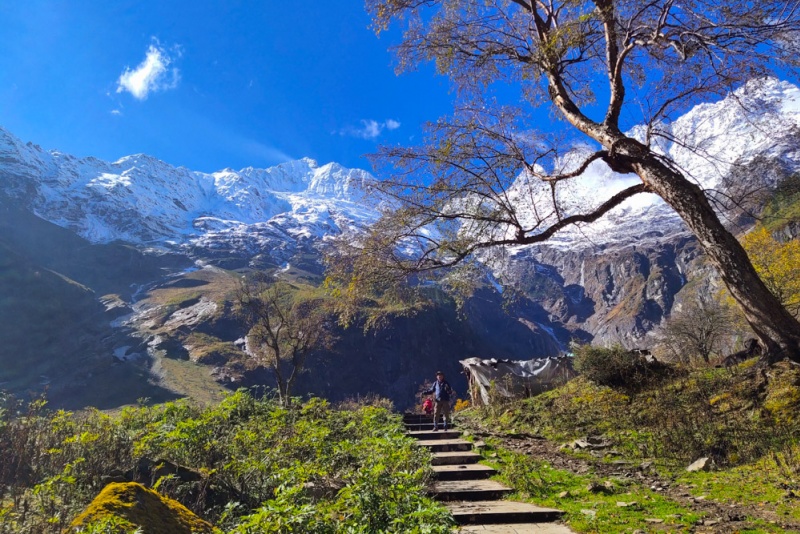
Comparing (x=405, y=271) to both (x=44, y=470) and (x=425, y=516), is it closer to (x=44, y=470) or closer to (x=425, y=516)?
(x=425, y=516)

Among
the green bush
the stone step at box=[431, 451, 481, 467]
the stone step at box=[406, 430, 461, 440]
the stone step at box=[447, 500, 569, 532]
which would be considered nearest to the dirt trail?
the stone step at box=[406, 430, 461, 440]

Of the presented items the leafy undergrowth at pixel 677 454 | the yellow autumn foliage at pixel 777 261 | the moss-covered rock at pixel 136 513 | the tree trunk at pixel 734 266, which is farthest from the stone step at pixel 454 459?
the yellow autumn foliage at pixel 777 261

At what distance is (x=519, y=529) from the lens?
5441mm

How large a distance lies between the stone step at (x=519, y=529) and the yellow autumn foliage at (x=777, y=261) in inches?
1000

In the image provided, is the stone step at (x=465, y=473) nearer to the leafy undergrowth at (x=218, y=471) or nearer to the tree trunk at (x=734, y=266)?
the leafy undergrowth at (x=218, y=471)

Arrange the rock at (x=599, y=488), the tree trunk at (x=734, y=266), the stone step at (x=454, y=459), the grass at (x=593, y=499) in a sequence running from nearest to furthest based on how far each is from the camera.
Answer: the grass at (x=593, y=499) → the tree trunk at (x=734, y=266) → the rock at (x=599, y=488) → the stone step at (x=454, y=459)

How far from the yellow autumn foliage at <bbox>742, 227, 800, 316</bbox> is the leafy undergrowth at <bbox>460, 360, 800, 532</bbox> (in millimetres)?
19373

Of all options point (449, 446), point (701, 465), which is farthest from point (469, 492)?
point (449, 446)

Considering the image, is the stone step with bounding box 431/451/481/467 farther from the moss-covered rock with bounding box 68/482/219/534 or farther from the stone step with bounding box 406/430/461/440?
the moss-covered rock with bounding box 68/482/219/534

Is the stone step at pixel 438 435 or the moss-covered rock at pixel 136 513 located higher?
the moss-covered rock at pixel 136 513

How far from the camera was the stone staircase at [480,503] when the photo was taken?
18.2ft

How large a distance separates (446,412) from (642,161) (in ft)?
32.1

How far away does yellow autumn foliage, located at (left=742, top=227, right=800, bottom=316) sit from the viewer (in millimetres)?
25391

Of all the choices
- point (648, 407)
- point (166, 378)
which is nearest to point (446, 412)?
point (648, 407)
